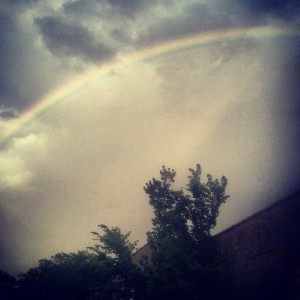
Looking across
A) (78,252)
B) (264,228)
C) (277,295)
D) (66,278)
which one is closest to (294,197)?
(264,228)

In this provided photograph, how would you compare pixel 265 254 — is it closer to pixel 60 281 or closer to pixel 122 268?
pixel 122 268

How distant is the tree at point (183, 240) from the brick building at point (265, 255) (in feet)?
2.34

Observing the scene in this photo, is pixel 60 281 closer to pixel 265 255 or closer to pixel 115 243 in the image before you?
pixel 115 243

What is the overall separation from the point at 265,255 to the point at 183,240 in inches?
101

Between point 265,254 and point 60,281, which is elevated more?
point 60,281

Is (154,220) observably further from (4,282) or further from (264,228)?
(4,282)

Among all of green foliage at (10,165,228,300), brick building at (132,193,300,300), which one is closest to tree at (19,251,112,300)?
green foliage at (10,165,228,300)

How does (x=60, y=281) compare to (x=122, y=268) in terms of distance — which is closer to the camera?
(x=122, y=268)

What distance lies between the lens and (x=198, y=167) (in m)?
10.4

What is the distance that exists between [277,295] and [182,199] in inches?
165

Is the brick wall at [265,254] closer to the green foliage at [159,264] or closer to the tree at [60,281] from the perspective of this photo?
the green foliage at [159,264]

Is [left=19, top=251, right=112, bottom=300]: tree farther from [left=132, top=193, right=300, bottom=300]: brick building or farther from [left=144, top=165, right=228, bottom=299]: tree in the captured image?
[left=132, top=193, right=300, bottom=300]: brick building

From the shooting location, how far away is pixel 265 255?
778 centimetres

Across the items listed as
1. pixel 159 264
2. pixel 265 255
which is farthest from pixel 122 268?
pixel 265 255
